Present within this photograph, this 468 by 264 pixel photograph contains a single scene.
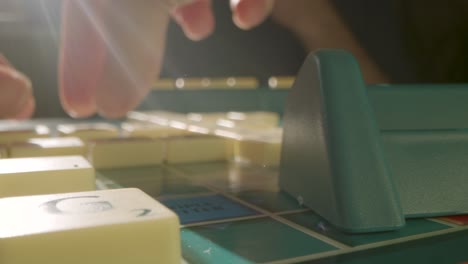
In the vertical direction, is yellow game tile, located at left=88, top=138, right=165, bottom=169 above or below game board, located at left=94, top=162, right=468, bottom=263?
above

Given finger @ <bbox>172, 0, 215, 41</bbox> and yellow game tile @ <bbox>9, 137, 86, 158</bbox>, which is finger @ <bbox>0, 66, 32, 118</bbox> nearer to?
yellow game tile @ <bbox>9, 137, 86, 158</bbox>

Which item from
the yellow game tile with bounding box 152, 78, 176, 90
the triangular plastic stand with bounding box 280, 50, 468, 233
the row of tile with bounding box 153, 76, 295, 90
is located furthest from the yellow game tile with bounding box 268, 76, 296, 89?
the triangular plastic stand with bounding box 280, 50, 468, 233

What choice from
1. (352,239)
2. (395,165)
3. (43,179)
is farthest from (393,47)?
(43,179)

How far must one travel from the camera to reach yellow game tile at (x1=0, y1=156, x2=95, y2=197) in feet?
2.23

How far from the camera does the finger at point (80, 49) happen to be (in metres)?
0.86

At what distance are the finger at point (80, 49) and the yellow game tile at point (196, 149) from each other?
33 centimetres

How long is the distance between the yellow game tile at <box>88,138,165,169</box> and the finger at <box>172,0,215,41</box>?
0.28 m

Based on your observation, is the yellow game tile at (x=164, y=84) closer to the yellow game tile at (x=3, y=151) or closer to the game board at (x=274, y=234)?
the yellow game tile at (x=3, y=151)

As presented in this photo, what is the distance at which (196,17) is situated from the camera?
1.11 metres

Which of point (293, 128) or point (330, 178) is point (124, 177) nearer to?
point (293, 128)

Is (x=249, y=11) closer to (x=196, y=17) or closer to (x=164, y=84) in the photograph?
(x=196, y=17)

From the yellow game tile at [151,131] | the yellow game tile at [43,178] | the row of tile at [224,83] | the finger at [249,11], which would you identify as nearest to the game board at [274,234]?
the yellow game tile at [43,178]

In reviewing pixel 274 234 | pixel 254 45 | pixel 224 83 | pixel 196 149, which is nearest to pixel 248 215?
pixel 274 234

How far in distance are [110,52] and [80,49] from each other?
56 mm
